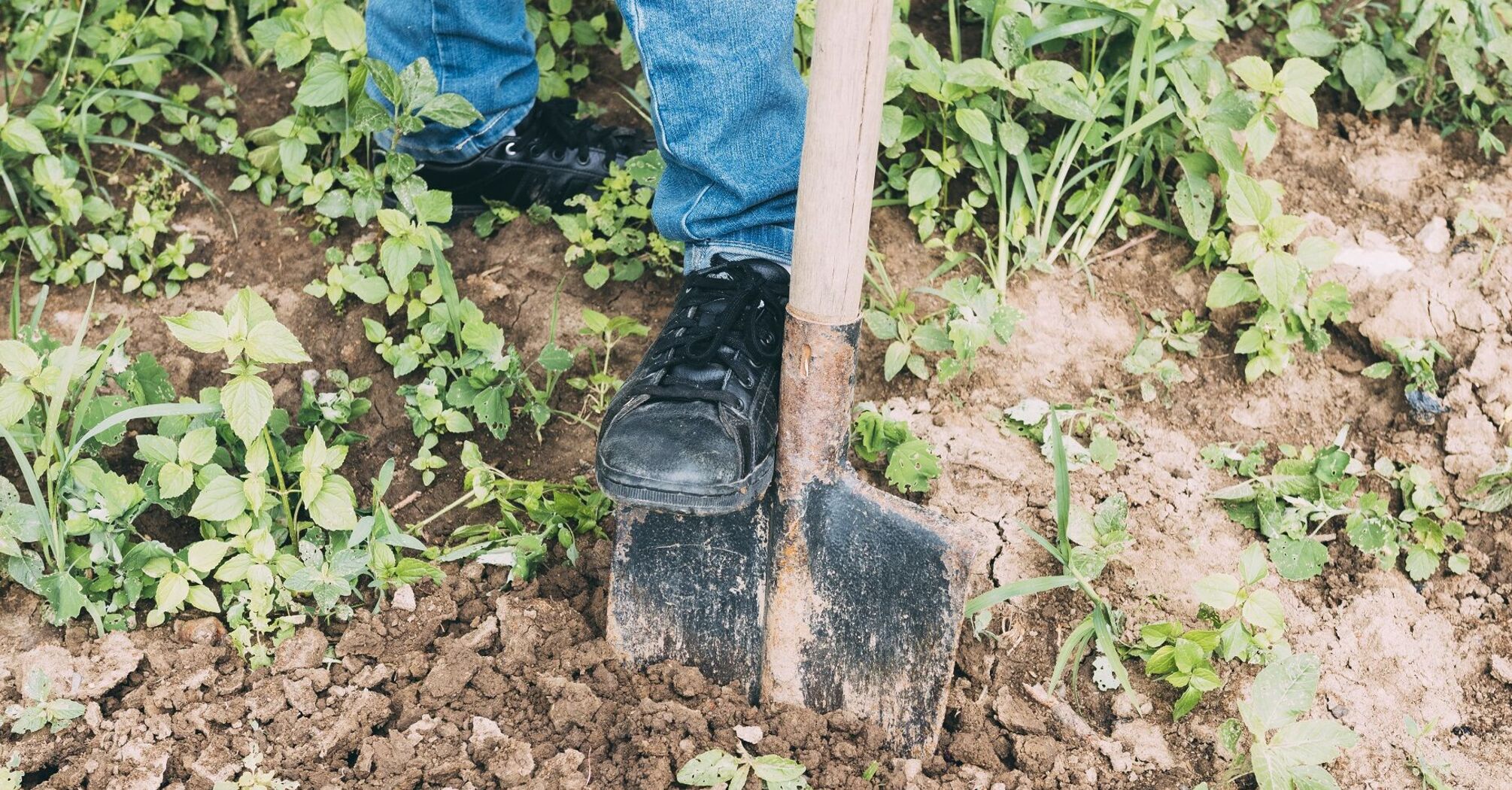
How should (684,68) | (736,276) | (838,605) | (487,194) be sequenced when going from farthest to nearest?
(487,194) → (736,276) → (684,68) → (838,605)

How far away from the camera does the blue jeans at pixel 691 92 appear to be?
5.97ft

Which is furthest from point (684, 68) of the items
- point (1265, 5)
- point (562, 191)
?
point (1265, 5)

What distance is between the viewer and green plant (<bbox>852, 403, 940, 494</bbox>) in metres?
1.96

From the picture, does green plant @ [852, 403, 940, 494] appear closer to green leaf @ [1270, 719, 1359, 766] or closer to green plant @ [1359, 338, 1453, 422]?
green leaf @ [1270, 719, 1359, 766]

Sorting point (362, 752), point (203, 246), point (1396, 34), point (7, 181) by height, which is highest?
point (1396, 34)

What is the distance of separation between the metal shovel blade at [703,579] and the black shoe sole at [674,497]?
65mm

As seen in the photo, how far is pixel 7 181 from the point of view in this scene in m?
2.33

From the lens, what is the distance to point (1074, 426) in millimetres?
2139

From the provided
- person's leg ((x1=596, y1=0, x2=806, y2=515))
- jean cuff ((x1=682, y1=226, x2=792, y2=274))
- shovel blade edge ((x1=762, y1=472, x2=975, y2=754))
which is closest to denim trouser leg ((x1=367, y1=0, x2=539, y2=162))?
person's leg ((x1=596, y1=0, x2=806, y2=515))

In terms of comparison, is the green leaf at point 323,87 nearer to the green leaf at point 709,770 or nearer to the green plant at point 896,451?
the green plant at point 896,451

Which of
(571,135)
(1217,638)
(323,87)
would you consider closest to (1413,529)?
(1217,638)

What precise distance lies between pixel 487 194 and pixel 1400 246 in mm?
1988

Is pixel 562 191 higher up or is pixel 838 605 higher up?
pixel 562 191

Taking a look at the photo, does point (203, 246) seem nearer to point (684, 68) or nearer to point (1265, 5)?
point (684, 68)
